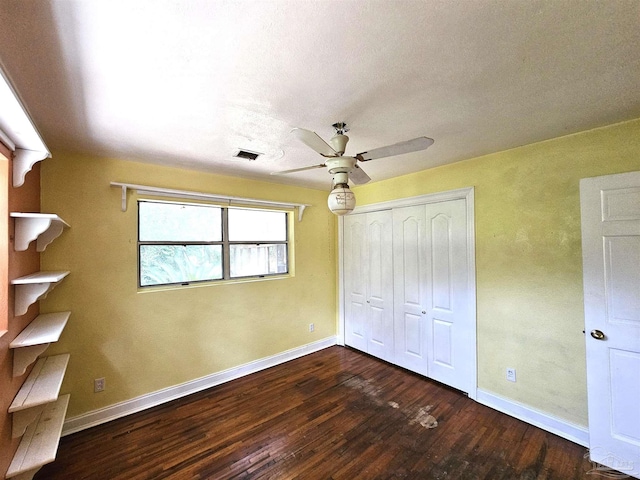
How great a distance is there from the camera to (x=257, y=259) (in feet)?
11.1

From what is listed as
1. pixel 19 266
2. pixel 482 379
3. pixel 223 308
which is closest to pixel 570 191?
pixel 482 379

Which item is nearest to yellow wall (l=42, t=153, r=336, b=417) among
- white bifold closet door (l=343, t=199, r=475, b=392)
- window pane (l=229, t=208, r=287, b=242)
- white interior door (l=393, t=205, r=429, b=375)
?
window pane (l=229, t=208, r=287, b=242)

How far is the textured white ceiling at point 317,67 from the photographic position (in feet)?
3.11

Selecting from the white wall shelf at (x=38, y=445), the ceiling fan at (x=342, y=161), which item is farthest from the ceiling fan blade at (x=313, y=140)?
the white wall shelf at (x=38, y=445)

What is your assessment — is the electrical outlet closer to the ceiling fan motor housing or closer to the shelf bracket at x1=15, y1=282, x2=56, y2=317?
the shelf bracket at x1=15, y1=282, x2=56, y2=317

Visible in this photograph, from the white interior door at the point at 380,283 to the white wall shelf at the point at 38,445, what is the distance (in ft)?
10.2

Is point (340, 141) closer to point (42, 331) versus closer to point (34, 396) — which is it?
point (42, 331)

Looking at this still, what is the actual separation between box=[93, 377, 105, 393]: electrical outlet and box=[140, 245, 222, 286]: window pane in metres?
0.87

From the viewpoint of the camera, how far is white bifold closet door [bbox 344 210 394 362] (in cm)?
341

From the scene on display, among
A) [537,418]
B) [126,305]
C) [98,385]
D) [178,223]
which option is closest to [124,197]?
[178,223]

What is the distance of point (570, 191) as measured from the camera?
2.05 meters

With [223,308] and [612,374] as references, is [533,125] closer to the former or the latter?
[612,374]

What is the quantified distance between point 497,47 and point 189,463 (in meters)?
3.08

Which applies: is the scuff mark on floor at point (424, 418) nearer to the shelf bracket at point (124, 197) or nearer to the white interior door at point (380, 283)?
the white interior door at point (380, 283)
